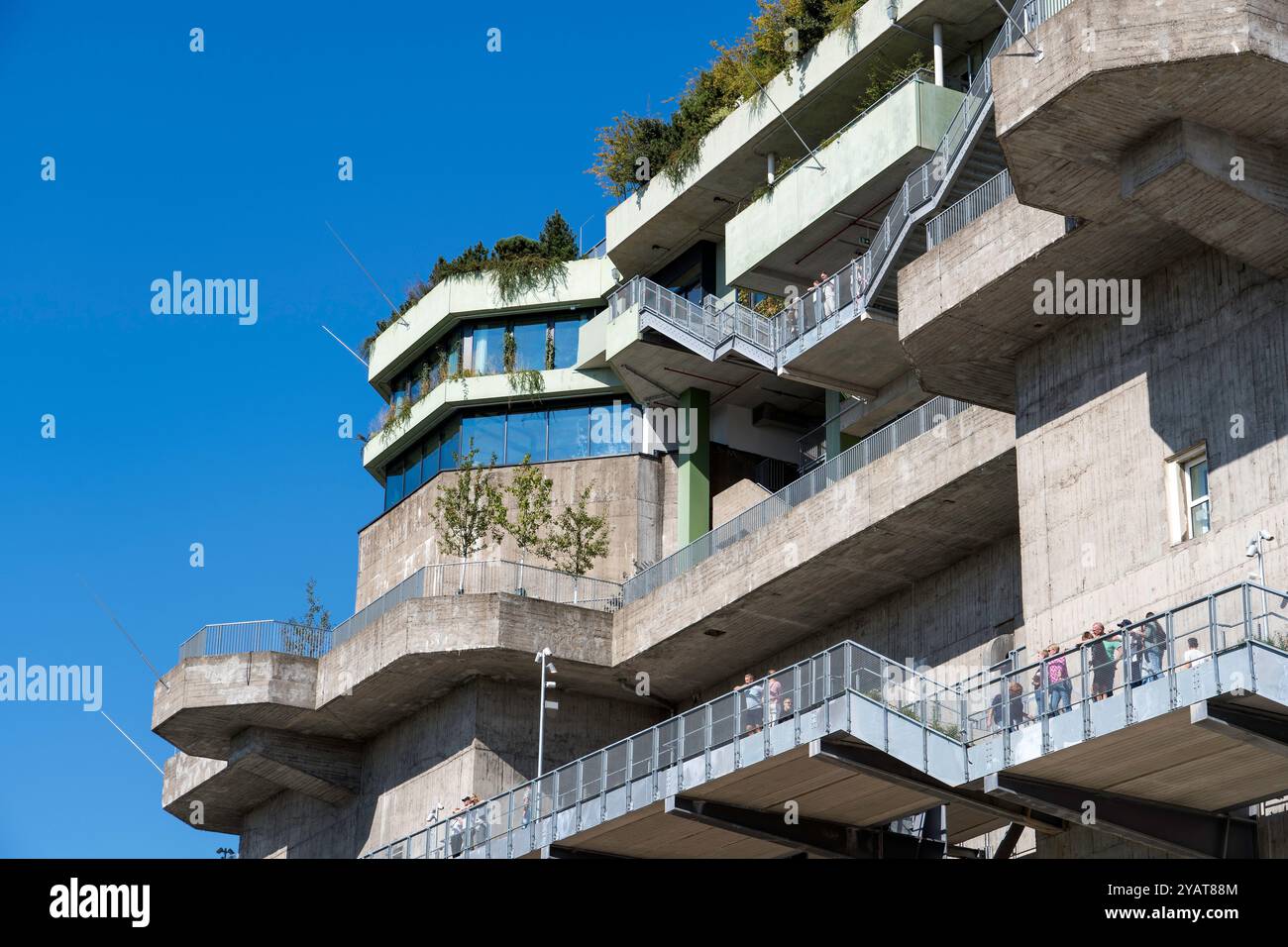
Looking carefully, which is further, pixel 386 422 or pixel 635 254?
pixel 386 422

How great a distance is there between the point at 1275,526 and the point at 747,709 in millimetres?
9143

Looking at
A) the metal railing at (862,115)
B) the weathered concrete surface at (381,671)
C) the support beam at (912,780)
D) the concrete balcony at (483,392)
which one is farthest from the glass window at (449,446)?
the support beam at (912,780)

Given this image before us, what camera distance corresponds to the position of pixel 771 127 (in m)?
48.3

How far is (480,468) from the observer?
54.4 metres

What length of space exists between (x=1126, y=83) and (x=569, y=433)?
29.9 m

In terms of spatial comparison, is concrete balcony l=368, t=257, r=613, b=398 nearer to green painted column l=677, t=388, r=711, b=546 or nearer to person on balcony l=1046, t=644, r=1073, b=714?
green painted column l=677, t=388, r=711, b=546

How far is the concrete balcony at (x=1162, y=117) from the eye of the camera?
2633 cm

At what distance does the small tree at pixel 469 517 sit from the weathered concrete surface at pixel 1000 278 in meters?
19.8

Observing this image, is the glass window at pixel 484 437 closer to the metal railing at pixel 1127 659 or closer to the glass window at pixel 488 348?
the glass window at pixel 488 348

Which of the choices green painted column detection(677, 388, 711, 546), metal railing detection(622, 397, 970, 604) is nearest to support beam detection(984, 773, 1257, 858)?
metal railing detection(622, 397, 970, 604)
